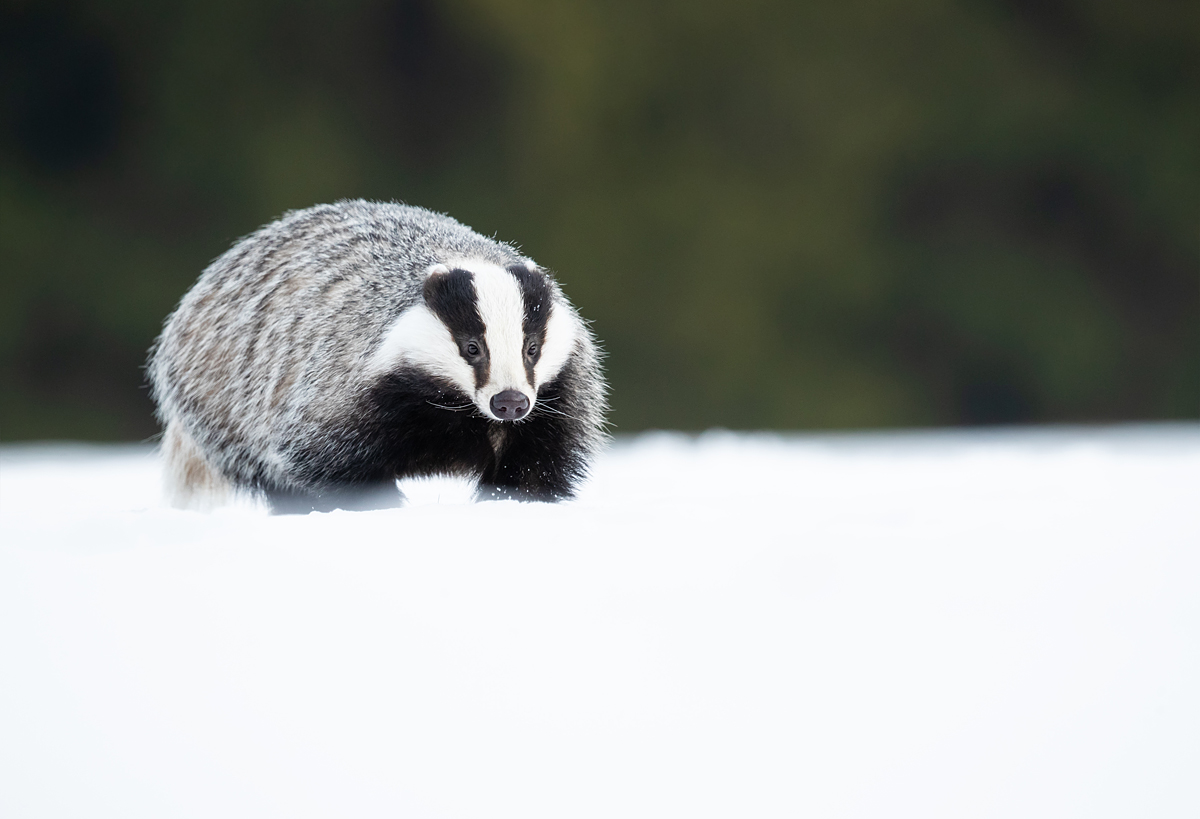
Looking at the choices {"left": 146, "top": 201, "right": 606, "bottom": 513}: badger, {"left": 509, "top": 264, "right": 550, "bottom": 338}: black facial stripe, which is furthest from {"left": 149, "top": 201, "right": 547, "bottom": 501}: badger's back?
{"left": 509, "top": 264, "right": 550, "bottom": 338}: black facial stripe

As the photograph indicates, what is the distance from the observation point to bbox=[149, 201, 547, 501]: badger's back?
2.08m

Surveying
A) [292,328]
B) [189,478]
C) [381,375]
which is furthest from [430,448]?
[189,478]

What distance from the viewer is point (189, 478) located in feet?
8.09

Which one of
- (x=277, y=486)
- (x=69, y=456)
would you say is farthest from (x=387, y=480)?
(x=69, y=456)

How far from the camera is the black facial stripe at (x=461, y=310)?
191cm

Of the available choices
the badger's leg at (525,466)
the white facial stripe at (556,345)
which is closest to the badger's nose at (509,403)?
the white facial stripe at (556,345)

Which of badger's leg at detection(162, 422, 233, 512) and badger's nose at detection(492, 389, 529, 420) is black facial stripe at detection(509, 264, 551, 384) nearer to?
badger's nose at detection(492, 389, 529, 420)

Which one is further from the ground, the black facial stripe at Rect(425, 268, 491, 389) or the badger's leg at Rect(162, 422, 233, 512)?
the black facial stripe at Rect(425, 268, 491, 389)

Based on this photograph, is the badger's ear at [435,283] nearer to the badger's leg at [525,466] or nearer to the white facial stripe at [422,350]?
the white facial stripe at [422,350]

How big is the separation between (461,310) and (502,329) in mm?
70

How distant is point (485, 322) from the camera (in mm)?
1899

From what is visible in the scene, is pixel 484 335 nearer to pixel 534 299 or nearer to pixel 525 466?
pixel 534 299

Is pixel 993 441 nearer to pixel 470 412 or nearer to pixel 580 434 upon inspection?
pixel 580 434

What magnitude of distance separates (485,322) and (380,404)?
9.8 inches
